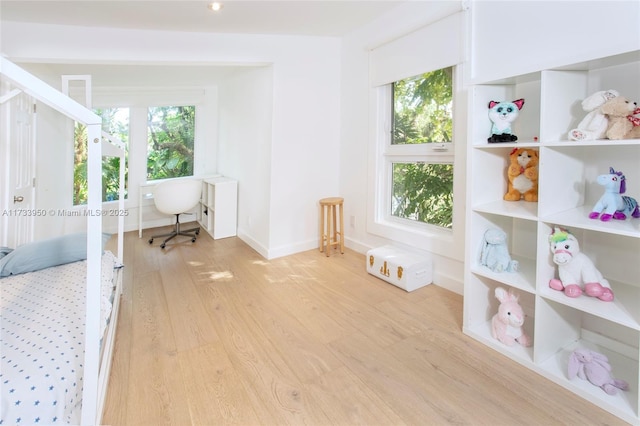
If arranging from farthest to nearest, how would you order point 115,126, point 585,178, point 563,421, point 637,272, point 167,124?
point 167,124, point 115,126, point 585,178, point 637,272, point 563,421

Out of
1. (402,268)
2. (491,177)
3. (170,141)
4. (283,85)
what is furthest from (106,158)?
(491,177)

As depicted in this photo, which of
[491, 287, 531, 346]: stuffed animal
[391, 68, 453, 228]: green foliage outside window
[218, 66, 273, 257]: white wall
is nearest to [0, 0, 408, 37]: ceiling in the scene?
[218, 66, 273, 257]: white wall

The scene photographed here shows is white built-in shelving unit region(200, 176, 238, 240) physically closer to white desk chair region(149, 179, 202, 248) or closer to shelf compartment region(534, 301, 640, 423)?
white desk chair region(149, 179, 202, 248)

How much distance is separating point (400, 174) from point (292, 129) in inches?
46.8

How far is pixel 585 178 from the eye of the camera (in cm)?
183

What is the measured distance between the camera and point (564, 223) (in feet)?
5.06

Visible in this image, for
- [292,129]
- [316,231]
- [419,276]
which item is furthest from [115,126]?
[419,276]

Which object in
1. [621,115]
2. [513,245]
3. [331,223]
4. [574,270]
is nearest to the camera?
[621,115]

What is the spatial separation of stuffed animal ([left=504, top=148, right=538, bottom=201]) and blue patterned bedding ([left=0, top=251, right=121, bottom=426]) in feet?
7.57

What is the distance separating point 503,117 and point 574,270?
0.87 m

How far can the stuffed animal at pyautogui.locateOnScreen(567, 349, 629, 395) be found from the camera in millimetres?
1516

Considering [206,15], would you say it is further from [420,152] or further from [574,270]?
[574,270]

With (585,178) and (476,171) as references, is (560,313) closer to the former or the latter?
(585,178)

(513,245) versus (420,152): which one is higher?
(420,152)
